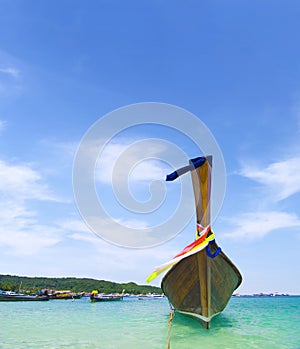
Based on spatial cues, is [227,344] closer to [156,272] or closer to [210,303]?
[210,303]

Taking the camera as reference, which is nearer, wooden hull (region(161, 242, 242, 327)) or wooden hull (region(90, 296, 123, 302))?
wooden hull (region(161, 242, 242, 327))

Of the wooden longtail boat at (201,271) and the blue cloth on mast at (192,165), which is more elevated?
the blue cloth on mast at (192,165)

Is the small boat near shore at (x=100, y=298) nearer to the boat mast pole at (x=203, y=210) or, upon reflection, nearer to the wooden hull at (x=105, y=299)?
the wooden hull at (x=105, y=299)

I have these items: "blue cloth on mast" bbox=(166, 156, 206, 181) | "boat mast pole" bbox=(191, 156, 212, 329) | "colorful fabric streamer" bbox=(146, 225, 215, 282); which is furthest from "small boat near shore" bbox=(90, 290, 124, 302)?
Result: "colorful fabric streamer" bbox=(146, 225, 215, 282)

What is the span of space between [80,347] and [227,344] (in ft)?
14.2

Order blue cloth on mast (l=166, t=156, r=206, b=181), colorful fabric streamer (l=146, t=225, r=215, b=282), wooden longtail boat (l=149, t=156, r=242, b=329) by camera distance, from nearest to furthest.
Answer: colorful fabric streamer (l=146, t=225, r=215, b=282), blue cloth on mast (l=166, t=156, r=206, b=181), wooden longtail boat (l=149, t=156, r=242, b=329)

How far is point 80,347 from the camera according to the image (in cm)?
1001

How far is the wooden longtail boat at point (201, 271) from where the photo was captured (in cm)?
1107

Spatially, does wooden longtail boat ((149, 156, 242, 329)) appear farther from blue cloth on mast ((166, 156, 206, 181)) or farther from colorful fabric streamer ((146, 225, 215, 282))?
colorful fabric streamer ((146, 225, 215, 282))

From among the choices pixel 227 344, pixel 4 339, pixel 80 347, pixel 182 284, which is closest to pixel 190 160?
pixel 182 284

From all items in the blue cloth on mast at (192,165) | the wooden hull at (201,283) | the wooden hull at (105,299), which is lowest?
the wooden hull at (201,283)

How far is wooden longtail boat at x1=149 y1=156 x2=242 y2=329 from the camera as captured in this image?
436 inches

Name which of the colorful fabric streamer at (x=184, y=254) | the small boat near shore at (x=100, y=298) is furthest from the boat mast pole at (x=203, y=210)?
the small boat near shore at (x=100, y=298)

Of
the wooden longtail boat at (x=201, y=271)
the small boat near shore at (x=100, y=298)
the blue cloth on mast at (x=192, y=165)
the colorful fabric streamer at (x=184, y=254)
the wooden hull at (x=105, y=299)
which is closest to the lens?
the colorful fabric streamer at (x=184, y=254)
